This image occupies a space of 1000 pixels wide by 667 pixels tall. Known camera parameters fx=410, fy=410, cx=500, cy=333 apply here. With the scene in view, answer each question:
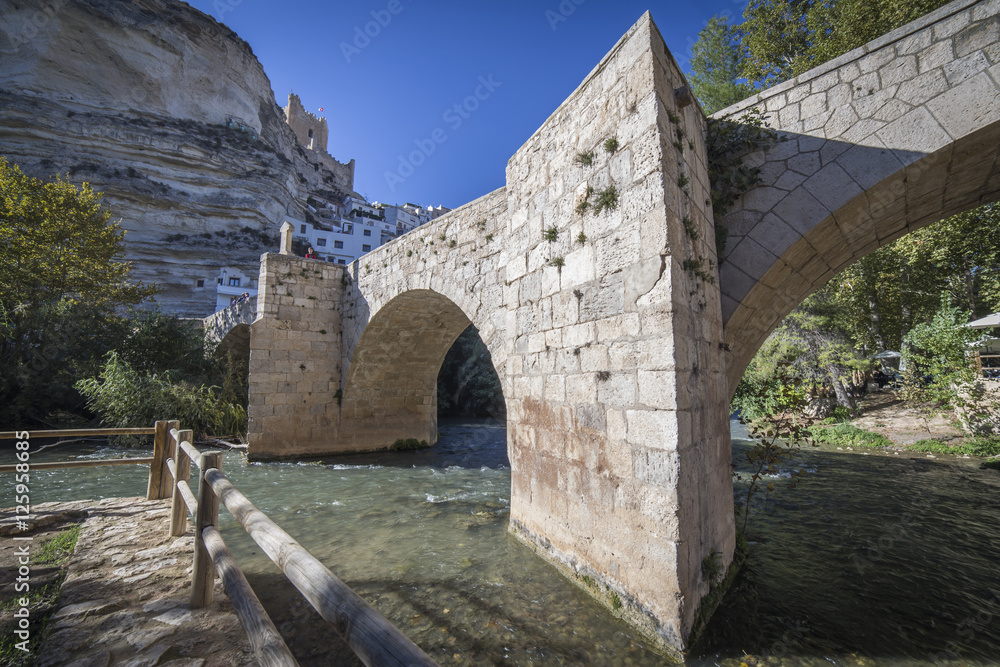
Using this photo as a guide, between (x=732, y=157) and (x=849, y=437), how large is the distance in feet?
32.1

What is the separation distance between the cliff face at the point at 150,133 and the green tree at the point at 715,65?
25.4 meters

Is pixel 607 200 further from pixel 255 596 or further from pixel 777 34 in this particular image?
pixel 777 34

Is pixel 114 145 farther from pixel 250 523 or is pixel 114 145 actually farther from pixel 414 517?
pixel 250 523

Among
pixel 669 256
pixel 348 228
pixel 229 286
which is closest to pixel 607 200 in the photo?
pixel 669 256

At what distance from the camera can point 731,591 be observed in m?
2.94

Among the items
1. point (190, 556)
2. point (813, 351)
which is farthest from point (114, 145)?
point (813, 351)

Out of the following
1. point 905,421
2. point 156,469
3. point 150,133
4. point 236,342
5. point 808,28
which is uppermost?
point 150,133

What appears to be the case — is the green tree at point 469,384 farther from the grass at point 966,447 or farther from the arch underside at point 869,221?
the arch underside at point 869,221

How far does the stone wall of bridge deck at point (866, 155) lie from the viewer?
2480mm

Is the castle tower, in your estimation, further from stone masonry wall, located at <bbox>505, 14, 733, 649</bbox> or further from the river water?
stone masonry wall, located at <bbox>505, 14, 733, 649</bbox>

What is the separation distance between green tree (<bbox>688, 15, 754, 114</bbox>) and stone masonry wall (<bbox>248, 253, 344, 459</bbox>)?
11.3 metres

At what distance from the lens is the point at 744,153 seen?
11.0 ft

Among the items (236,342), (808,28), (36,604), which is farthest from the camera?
(236,342)

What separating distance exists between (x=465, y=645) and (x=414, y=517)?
2469 mm
